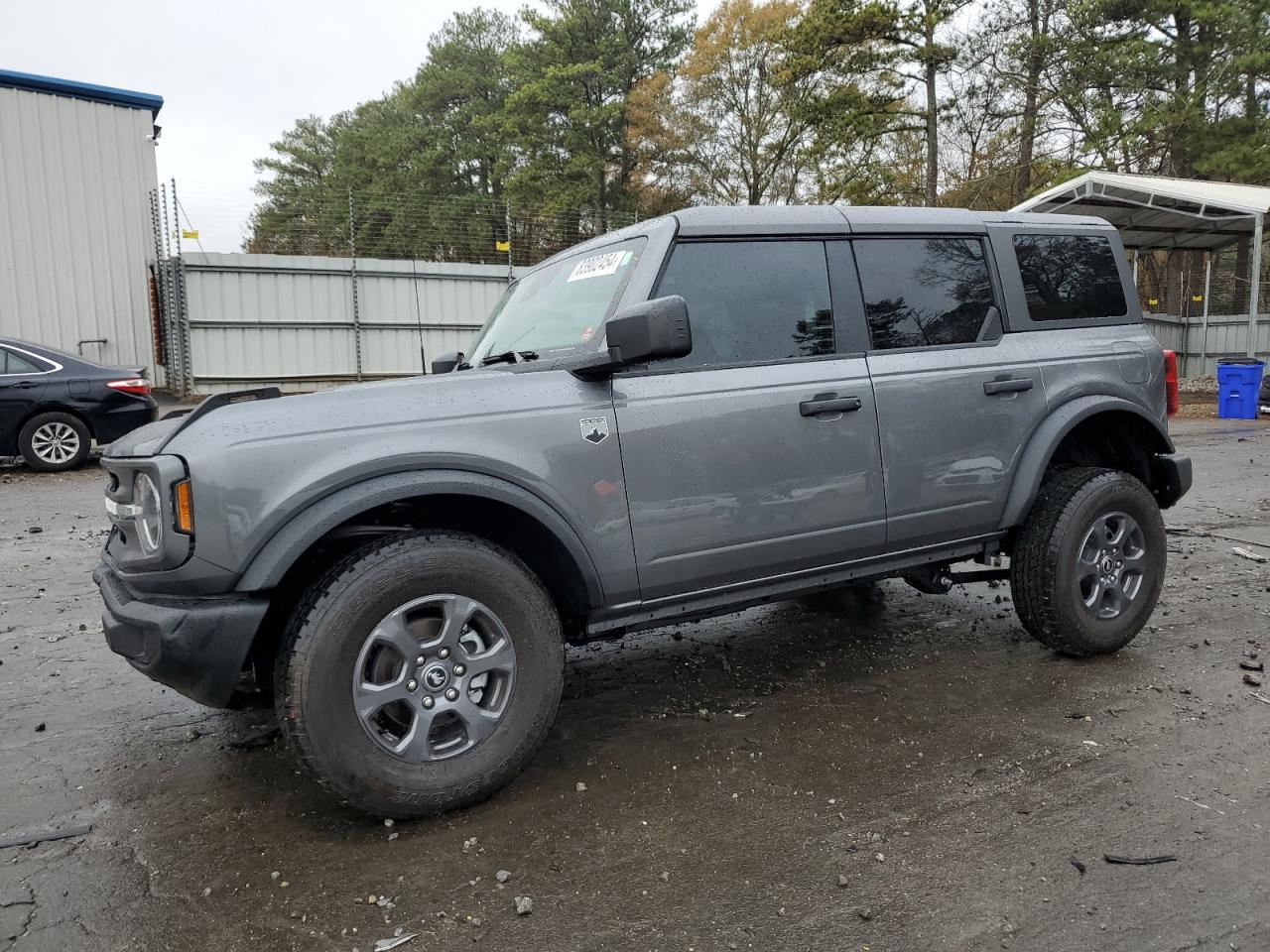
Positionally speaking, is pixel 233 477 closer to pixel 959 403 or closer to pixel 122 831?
pixel 122 831

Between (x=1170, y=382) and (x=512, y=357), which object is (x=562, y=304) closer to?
(x=512, y=357)

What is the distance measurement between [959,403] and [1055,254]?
1.05 m

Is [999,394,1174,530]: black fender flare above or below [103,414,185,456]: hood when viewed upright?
below

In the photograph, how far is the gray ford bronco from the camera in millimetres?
2492

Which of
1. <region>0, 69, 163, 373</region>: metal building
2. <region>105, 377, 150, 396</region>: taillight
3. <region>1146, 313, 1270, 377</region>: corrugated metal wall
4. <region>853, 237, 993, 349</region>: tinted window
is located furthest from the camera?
<region>1146, 313, 1270, 377</region>: corrugated metal wall

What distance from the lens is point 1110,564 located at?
3932 millimetres

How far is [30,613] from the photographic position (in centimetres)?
487

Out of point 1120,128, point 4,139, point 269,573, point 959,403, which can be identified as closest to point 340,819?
point 269,573

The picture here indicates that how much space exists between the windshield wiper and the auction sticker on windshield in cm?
38

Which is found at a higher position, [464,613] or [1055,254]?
[1055,254]

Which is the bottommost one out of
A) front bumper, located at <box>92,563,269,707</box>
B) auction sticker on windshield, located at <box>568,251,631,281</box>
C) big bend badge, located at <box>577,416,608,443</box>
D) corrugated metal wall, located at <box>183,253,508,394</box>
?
front bumper, located at <box>92,563,269,707</box>

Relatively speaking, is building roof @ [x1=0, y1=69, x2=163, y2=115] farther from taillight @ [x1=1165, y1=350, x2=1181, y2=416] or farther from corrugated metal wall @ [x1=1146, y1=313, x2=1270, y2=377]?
corrugated metal wall @ [x1=1146, y1=313, x2=1270, y2=377]

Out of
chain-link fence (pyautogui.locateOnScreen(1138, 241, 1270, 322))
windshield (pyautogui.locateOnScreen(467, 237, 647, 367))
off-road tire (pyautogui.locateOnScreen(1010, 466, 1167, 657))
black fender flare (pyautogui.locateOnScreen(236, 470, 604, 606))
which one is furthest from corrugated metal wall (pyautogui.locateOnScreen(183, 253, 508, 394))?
chain-link fence (pyautogui.locateOnScreen(1138, 241, 1270, 322))

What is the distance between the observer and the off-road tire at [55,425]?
32.6ft
